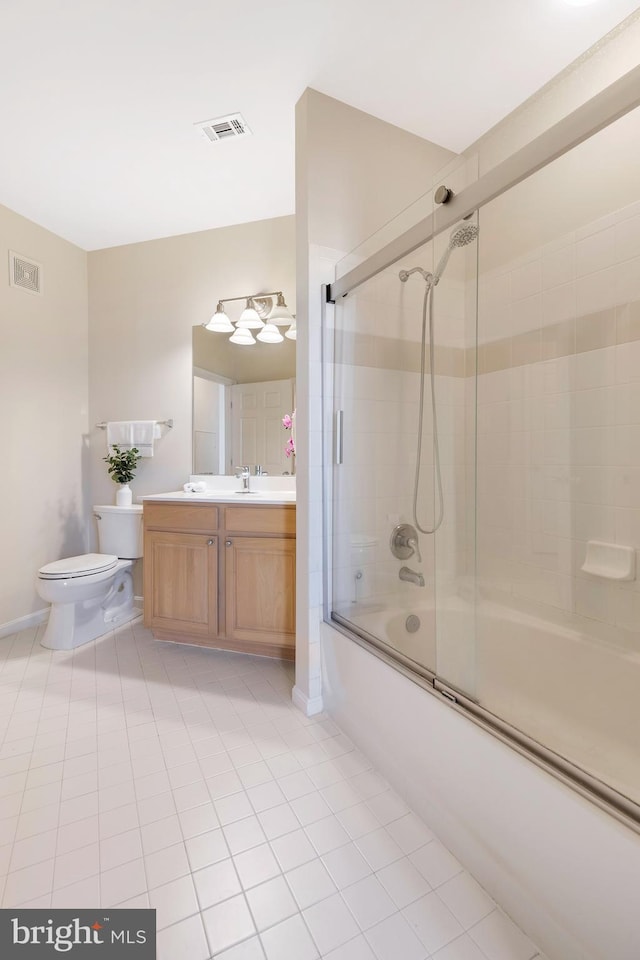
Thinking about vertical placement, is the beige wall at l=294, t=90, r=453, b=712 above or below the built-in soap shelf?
above

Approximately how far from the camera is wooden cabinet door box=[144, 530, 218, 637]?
2.27m

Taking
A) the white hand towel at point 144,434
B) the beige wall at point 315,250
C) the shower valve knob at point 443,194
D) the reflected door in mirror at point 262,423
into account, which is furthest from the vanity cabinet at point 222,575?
the shower valve knob at point 443,194

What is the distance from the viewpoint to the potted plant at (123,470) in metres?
2.90

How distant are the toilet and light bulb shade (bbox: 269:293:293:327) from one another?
1.43m

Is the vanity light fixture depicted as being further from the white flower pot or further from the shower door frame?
the white flower pot

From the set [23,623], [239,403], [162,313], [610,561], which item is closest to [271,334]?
[239,403]

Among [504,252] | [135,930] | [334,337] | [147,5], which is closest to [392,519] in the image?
[334,337]

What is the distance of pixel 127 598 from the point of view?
9.57 ft

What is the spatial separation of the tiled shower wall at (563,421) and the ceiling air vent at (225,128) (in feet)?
4.24

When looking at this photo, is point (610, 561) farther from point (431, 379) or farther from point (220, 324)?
point (220, 324)

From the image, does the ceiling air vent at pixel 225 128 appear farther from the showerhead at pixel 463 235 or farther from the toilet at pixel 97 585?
the toilet at pixel 97 585

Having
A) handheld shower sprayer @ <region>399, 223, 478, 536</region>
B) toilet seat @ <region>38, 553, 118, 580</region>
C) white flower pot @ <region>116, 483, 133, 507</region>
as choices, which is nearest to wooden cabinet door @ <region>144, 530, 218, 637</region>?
toilet seat @ <region>38, 553, 118, 580</region>

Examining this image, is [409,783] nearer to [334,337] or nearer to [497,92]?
[334,337]

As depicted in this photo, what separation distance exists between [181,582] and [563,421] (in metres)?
1.89
